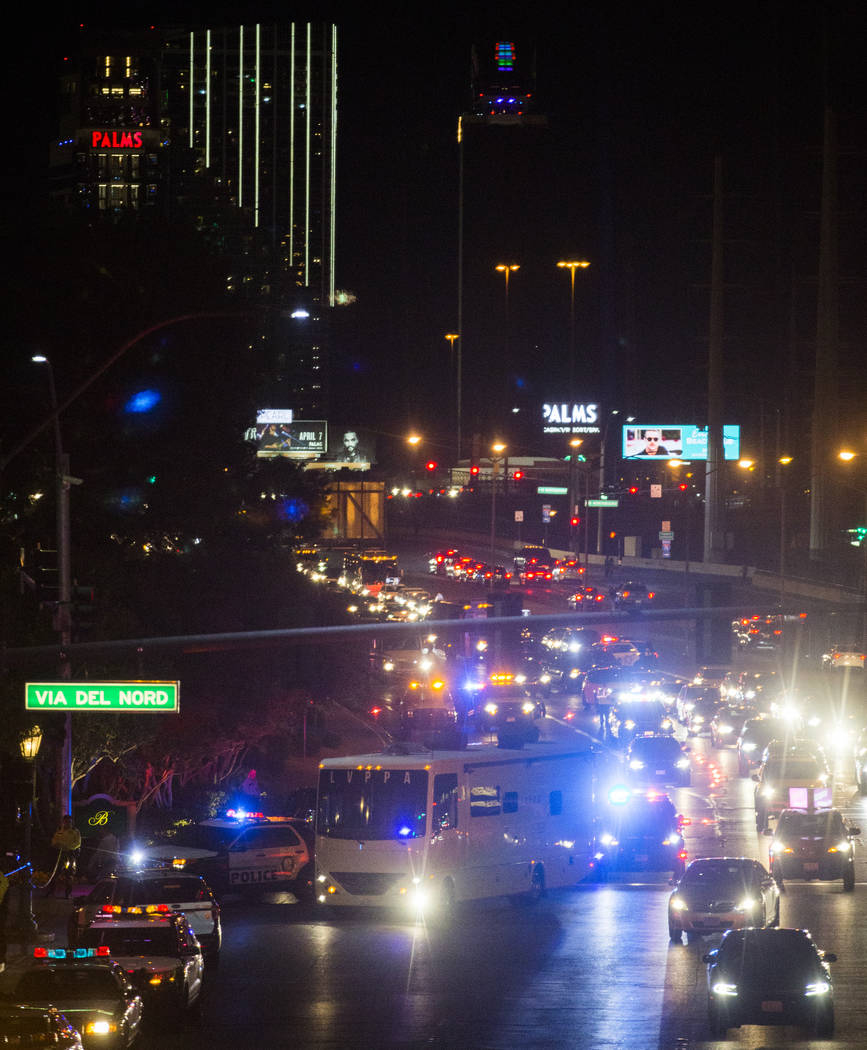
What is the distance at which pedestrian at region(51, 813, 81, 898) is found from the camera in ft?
93.5

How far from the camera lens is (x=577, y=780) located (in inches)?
1284

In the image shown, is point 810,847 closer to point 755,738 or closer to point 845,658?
point 755,738

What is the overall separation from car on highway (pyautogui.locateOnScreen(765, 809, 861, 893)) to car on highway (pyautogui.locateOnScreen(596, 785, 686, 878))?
2.68m

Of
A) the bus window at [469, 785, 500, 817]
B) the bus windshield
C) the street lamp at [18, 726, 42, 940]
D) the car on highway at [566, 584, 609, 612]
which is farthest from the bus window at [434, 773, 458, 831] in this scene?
the car on highway at [566, 584, 609, 612]

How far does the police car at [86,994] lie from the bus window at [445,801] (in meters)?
11.9

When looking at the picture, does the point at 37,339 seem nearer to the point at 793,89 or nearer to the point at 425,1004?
the point at 425,1004

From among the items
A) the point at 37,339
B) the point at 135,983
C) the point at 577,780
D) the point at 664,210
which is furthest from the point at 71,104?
the point at 135,983

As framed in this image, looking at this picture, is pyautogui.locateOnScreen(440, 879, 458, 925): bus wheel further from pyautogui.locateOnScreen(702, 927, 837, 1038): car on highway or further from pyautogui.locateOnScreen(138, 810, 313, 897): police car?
pyautogui.locateOnScreen(702, 927, 837, 1038): car on highway

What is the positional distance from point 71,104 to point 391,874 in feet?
490

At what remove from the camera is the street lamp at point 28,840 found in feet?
85.9

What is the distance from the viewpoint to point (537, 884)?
30406 millimetres

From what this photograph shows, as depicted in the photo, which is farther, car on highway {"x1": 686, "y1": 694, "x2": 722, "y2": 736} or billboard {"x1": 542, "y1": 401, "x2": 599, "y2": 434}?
billboard {"x1": 542, "y1": 401, "x2": 599, "y2": 434}

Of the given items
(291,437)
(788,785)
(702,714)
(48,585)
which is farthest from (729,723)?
(291,437)

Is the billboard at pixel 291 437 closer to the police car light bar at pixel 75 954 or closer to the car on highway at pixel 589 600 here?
the car on highway at pixel 589 600
